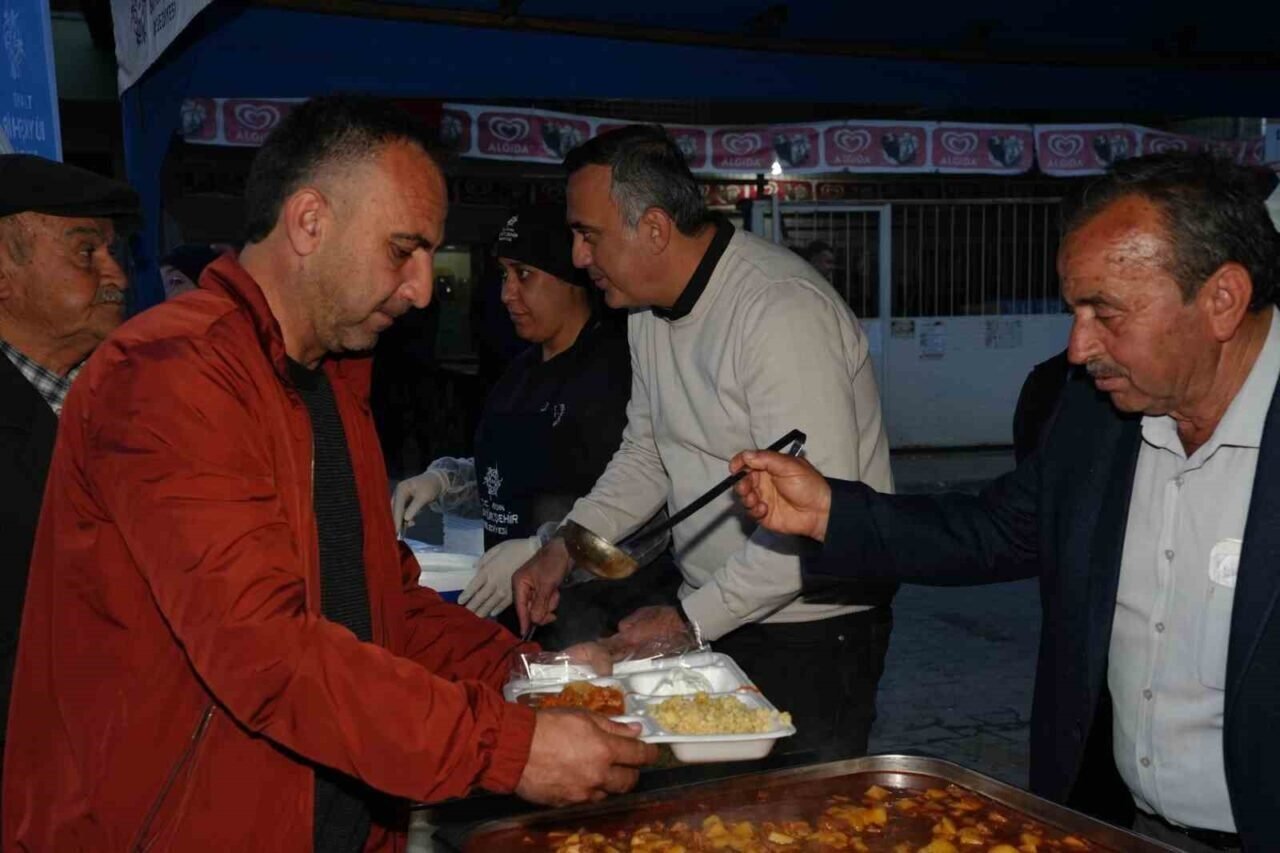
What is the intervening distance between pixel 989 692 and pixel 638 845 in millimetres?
4356

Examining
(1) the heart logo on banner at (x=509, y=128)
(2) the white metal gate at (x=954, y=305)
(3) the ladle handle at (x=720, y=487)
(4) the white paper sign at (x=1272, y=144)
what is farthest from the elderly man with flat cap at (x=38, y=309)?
(4) the white paper sign at (x=1272, y=144)

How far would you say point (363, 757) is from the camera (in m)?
1.65

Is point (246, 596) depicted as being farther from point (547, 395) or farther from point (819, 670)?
point (547, 395)

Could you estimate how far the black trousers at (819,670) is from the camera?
123 inches

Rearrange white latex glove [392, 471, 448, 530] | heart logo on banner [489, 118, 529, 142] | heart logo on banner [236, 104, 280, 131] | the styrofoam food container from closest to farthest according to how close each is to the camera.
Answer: the styrofoam food container → white latex glove [392, 471, 448, 530] → heart logo on banner [236, 104, 280, 131] → heart logo on banner [489, 118, 529, 142]

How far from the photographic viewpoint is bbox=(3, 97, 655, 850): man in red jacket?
5.24ft

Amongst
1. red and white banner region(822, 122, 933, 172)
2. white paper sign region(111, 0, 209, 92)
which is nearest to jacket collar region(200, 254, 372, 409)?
white paper sign region(111, 0, 209, 92)

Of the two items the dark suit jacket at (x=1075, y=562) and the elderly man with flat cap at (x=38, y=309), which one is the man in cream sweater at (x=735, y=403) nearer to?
the dark suit jacket at (x=1075, y=562)

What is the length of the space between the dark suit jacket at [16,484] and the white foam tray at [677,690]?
0.99m

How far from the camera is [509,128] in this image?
11.4m

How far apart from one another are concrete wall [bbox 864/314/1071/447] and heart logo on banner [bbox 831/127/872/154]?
6.18 ft

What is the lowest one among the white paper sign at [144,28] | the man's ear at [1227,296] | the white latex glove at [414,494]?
the white latex glove at [414,494]

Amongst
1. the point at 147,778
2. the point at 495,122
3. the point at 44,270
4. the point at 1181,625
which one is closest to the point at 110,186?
the point at 44,270

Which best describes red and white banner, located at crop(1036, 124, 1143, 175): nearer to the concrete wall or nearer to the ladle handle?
the concrete wall
